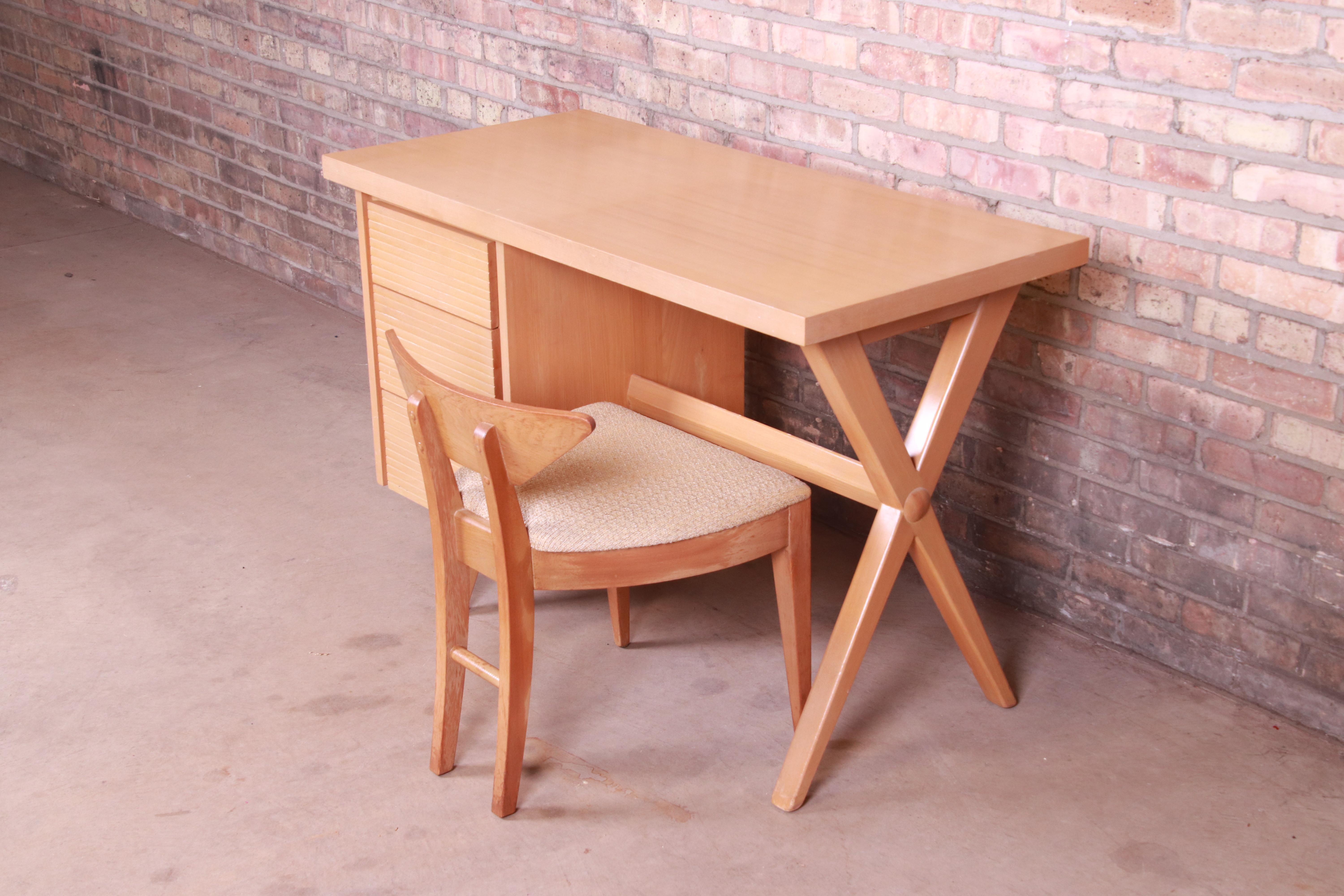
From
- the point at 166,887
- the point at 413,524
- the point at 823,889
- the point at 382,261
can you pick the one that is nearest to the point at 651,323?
the point at 382,261

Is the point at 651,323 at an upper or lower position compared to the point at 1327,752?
upper

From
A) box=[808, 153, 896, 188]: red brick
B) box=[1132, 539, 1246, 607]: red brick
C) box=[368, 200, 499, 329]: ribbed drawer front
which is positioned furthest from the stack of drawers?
box=[1132, 539, 1246, 607]: red brick

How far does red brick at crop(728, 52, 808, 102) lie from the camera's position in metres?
2.68

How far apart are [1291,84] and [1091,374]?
58 cm

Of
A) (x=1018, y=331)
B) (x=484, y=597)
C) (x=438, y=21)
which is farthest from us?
(x=438, y=21)

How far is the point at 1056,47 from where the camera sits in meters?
2.26

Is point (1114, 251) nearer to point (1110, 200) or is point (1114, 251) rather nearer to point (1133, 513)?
point (1110, 200)

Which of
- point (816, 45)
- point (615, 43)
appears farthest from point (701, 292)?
point (615, 43)

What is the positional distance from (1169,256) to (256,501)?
1933mm

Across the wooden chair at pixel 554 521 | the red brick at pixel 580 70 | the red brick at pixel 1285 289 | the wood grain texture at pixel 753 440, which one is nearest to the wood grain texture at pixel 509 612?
the wooden chair at pixel 554 521

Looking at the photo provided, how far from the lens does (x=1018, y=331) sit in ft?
8.11

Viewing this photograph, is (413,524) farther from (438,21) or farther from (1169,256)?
(1169,256)

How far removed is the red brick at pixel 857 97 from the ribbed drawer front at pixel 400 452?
0.98 meters

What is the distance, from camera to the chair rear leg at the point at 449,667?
2145mm
